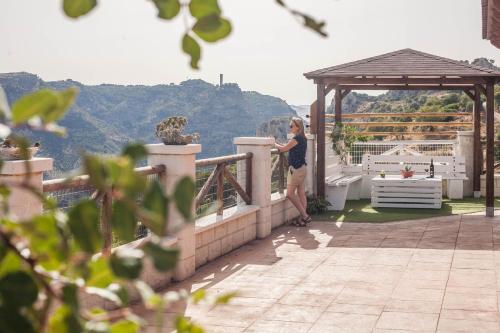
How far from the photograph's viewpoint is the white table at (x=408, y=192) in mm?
11944

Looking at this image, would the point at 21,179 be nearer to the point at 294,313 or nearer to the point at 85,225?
the point at 294,313

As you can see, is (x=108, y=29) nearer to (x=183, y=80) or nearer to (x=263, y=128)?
(x=263, y=128)

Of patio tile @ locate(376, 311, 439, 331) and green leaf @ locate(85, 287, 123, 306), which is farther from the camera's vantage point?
patio tile @ locate(376, 311, 439, 331)

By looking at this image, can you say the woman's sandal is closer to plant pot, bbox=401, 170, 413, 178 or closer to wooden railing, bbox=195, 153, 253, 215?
wooden railing, bbox=195, 153, 253, 215

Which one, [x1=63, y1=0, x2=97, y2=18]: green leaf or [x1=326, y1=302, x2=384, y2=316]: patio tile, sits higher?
[x1=63, y1=0, x2=97, y2=18]: green leaf

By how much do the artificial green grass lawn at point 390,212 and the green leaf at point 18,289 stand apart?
10248mm

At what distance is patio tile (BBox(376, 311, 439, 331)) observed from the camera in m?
4.94

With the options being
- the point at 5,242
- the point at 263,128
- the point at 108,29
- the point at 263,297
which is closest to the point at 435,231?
the point at 263,297

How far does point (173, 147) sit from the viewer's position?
654 centimetres

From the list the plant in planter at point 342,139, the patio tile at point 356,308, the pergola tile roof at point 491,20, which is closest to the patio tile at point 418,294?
the patio tile at point 356,308

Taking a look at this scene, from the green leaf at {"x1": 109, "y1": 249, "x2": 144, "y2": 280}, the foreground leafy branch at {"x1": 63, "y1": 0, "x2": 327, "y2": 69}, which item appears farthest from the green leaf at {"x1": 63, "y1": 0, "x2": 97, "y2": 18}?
the green leaf at {"x1": 109, "y1": 249, "x2": 144, "y2": 280}

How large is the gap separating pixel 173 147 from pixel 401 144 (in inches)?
356

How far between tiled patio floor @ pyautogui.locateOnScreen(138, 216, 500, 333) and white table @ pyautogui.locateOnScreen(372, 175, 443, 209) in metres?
2.12

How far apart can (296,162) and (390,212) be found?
243cm
